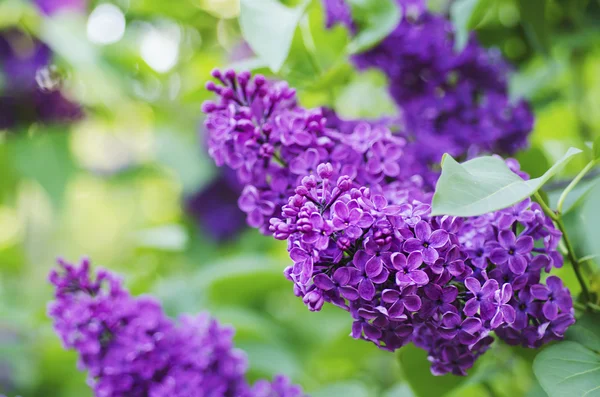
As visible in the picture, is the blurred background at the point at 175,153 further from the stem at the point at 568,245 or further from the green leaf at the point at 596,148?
the green leaf at the point at 596,148

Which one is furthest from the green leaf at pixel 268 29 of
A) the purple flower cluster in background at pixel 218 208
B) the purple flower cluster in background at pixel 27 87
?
the purple flower cluster in background at pixel 27 87

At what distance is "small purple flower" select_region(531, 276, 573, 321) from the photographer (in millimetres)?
584

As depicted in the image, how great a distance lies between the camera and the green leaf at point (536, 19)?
820 mm

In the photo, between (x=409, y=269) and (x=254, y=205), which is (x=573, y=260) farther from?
(x=254, y=205)

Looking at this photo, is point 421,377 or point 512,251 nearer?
point 512,251

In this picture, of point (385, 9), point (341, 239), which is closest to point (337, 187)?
point (341, 239)

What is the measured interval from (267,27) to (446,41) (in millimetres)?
283

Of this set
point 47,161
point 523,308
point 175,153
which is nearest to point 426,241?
point 523,308

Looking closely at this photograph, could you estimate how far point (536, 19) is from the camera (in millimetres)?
833

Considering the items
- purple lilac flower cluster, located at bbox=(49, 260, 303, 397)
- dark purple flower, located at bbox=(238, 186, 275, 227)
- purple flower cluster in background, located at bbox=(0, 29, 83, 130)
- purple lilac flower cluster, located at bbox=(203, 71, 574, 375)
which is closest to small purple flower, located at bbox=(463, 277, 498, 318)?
purple lilac flower cluster, located at bbox=(203, 71, 574, 375)

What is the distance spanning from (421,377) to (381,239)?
311 mm

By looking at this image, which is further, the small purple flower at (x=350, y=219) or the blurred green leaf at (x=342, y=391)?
the blurred green leaf at (x=342, y=391)

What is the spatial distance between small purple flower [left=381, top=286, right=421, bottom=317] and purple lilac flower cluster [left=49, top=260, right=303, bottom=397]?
0.97ft

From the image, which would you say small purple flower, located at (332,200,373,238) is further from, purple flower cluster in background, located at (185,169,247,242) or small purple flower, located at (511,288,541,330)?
purple flower cluster in background, located at (185,169,247,242)
